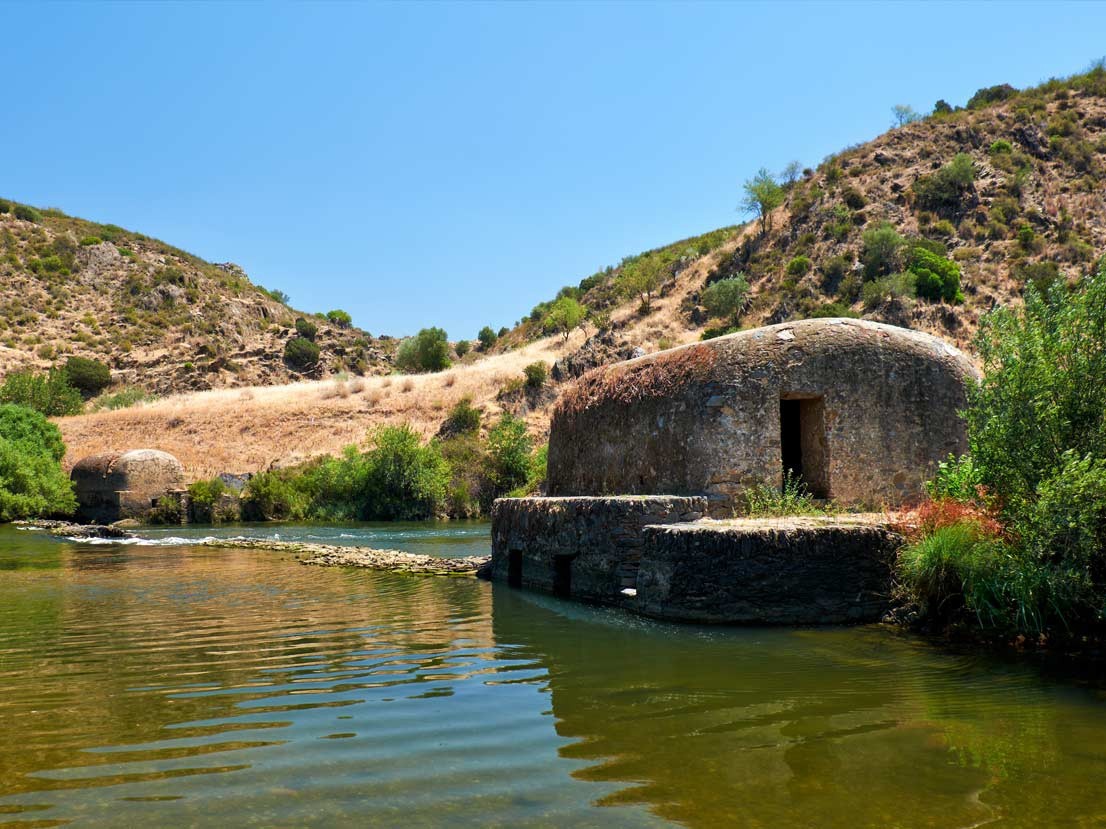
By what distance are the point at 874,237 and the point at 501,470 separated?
26.6 metres

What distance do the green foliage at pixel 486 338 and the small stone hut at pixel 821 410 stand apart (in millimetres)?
68226

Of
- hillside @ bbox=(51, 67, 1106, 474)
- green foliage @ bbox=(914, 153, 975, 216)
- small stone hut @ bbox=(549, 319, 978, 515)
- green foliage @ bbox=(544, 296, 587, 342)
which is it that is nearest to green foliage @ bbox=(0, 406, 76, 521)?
hillside @ bbox=(51, 67, 1106, 474)

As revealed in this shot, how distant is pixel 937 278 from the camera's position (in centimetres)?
4244

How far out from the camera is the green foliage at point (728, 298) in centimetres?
4947

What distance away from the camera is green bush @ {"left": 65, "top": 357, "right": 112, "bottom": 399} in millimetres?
51781

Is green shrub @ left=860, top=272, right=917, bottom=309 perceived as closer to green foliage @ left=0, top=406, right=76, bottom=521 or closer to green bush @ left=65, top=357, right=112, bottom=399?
green foliage @ left=0, top=406, right=76, bottom=521

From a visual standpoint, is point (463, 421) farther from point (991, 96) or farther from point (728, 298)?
point (991, 96)

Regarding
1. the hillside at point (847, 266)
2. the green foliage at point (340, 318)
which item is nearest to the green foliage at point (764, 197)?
the hillside at point (847, 266)

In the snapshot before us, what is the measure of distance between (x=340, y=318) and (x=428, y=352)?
1113 inches

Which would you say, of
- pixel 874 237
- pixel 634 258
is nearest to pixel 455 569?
pixel 874 237

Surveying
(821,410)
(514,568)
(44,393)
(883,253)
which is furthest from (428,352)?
(821,410)

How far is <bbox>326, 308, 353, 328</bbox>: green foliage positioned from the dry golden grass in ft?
112

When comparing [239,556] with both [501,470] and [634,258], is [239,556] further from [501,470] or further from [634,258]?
[634,258]

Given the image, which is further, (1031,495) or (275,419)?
(275,419)
